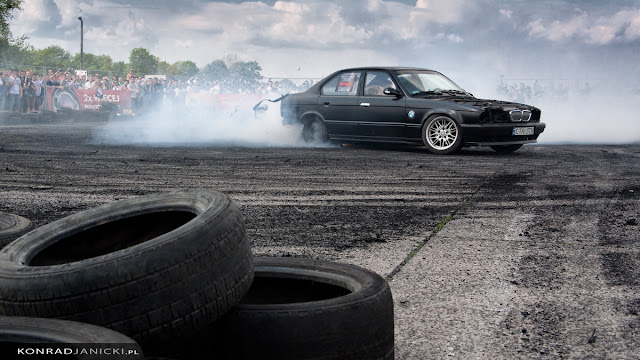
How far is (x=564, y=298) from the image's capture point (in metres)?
3.22

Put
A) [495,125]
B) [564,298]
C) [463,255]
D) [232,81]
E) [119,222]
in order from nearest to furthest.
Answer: [119,222] → [564,298] → [463,255] → [495,125] → [232,81]

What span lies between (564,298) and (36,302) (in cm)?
243

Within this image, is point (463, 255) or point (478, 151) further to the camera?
point (478, 151)

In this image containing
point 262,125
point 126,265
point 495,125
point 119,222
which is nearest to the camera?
point 126,265

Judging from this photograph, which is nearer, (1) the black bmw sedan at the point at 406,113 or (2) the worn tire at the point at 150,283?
(2) the worn tire at the point at 150,283

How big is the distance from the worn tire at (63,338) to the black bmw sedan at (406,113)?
29.2 feet

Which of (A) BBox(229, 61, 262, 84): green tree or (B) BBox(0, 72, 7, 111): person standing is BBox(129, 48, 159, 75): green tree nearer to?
(A) BBox(229, 61, 262, 84): green tree

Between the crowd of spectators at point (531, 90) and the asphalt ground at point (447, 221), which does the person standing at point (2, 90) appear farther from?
the crowd of spectators at point (531, 90)

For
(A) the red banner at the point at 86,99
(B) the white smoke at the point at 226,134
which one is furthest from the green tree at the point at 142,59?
(B) the white smoke at the point at 226,134

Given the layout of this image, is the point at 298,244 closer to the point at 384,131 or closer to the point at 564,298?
the point at 564,298

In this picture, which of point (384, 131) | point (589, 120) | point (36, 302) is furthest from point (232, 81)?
point (36, 302)

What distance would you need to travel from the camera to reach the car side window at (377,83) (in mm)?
11242

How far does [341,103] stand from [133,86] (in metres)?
19.0

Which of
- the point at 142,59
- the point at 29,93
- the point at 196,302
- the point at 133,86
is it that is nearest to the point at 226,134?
the point at 29,93
